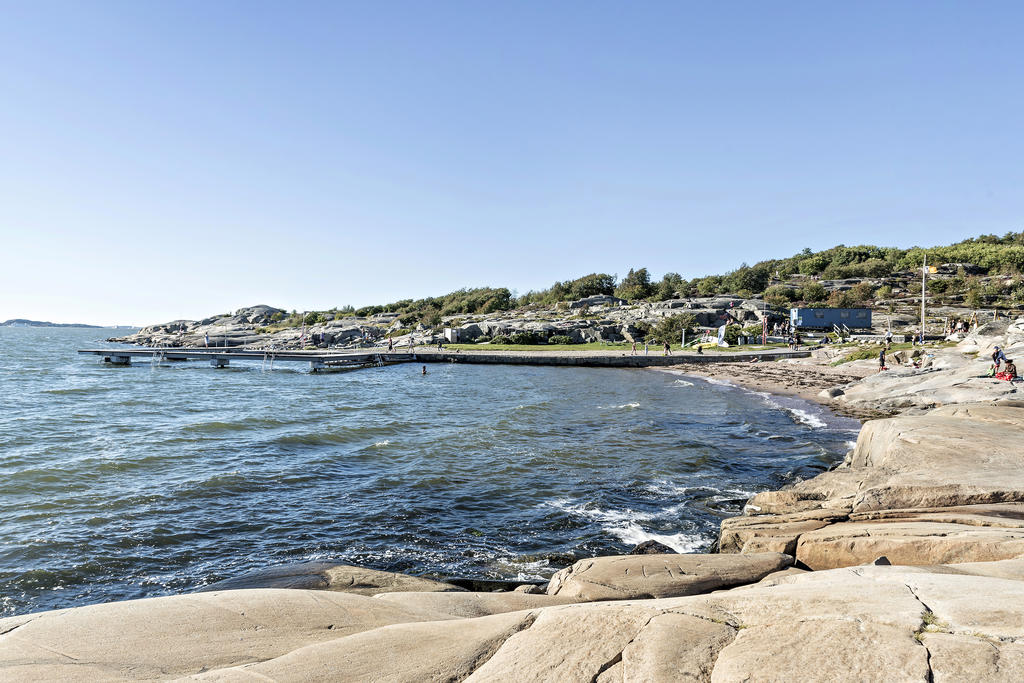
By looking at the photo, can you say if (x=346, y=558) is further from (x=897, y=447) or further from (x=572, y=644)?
(x=897, y=447)

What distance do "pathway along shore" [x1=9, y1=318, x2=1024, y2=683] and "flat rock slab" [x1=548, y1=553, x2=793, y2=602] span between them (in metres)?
0.03

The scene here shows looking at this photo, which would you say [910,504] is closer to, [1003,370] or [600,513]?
[600,513]

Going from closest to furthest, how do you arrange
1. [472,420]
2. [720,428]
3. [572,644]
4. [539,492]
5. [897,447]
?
[572,644] < [897,447] < [539,492] < [720,428] < [472,420]

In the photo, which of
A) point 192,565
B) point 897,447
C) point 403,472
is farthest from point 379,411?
point 897,447

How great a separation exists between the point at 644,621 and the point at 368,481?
11.8 meters

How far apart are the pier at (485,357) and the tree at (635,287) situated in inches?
1595

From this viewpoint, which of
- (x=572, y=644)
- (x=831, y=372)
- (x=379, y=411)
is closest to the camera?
(x=572, y=644)

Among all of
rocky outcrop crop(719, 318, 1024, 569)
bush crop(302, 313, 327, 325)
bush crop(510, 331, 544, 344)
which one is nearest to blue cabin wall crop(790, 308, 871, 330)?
bush crop(510, 331, 544, 344)

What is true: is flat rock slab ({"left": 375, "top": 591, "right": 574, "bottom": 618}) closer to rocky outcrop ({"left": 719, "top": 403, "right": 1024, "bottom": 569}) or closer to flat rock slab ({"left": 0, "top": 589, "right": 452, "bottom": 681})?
flat rock slab ({"left": 0, "top": 589, "right": 452, "bottom": 681})

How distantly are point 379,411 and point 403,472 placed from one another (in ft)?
39.3

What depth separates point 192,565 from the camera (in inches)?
370

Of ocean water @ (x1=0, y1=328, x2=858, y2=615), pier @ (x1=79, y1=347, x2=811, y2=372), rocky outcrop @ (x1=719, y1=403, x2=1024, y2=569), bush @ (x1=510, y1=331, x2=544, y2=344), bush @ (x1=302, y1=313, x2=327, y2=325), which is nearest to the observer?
rocky outcrop @ (x1=719, y1=403, x2=1024, y2=569)

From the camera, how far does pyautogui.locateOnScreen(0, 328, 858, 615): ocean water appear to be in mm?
9664

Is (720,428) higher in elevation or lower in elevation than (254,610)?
lower
